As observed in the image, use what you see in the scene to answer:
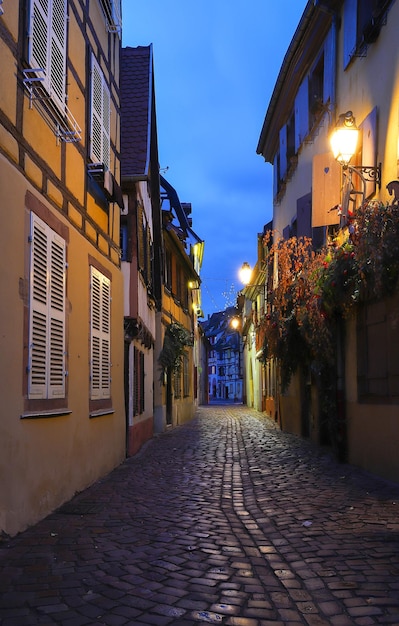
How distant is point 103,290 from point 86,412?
6.31 feet

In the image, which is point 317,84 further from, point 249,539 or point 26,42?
point 249,539

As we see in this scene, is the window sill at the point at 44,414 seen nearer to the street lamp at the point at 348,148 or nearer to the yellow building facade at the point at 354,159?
the yellow building facade at the point at 354,159

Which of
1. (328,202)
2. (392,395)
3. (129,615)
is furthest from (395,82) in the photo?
(129,615)

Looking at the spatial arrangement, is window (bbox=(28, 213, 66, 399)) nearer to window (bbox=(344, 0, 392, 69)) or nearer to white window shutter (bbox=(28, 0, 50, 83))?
white window shutter (bbox=(28, 0, 50, 83))

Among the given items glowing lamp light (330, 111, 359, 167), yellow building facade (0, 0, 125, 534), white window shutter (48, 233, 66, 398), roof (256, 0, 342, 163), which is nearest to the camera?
yellow building facade (0, 0, 125, 534)

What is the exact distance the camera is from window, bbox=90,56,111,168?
8.41m

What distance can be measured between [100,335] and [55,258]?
91.5 inches

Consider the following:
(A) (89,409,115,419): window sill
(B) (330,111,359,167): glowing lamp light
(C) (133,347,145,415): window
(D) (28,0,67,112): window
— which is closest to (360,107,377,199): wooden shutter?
(B) (330,111,359,167): glowing lamp light

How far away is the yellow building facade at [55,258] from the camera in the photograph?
523 cm

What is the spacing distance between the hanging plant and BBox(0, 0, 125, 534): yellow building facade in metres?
7.22

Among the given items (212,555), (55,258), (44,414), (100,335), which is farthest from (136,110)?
(212,555)

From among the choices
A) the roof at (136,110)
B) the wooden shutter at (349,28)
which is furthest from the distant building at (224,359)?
the wooden shutter at (349,28)

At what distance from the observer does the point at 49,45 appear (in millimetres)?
6281

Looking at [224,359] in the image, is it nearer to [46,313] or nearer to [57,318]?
[57,318]
